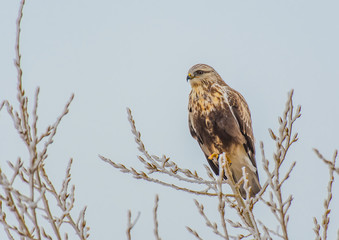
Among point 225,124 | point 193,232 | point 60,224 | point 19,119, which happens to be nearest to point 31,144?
point 19,119

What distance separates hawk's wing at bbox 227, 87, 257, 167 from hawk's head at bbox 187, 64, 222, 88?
36cm

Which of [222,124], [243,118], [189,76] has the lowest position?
[222,124]

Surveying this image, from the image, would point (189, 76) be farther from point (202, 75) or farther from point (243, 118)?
point (243, 118)

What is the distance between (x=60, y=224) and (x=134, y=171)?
49.0 inches

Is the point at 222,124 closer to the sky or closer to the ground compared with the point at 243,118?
closer to the ground

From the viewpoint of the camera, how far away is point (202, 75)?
23.6 ft

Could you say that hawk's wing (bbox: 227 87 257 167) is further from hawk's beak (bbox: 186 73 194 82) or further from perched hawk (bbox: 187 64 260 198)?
hawk's beak (bbox: 186 73 194 82)

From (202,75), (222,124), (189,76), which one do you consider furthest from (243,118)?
(189,76)

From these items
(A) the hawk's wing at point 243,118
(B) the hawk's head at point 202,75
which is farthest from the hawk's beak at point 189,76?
(A) the hawk's wing at point 243,118

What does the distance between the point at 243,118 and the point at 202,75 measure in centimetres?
88

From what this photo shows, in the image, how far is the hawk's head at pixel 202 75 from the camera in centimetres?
705

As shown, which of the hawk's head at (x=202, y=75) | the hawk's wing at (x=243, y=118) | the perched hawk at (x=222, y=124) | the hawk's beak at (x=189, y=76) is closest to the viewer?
the perched hawk at (x=222, y=124)

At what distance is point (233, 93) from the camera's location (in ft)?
22.8

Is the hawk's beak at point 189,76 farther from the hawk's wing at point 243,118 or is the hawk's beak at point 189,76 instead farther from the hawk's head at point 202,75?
the hawk's wing at point 243,118
